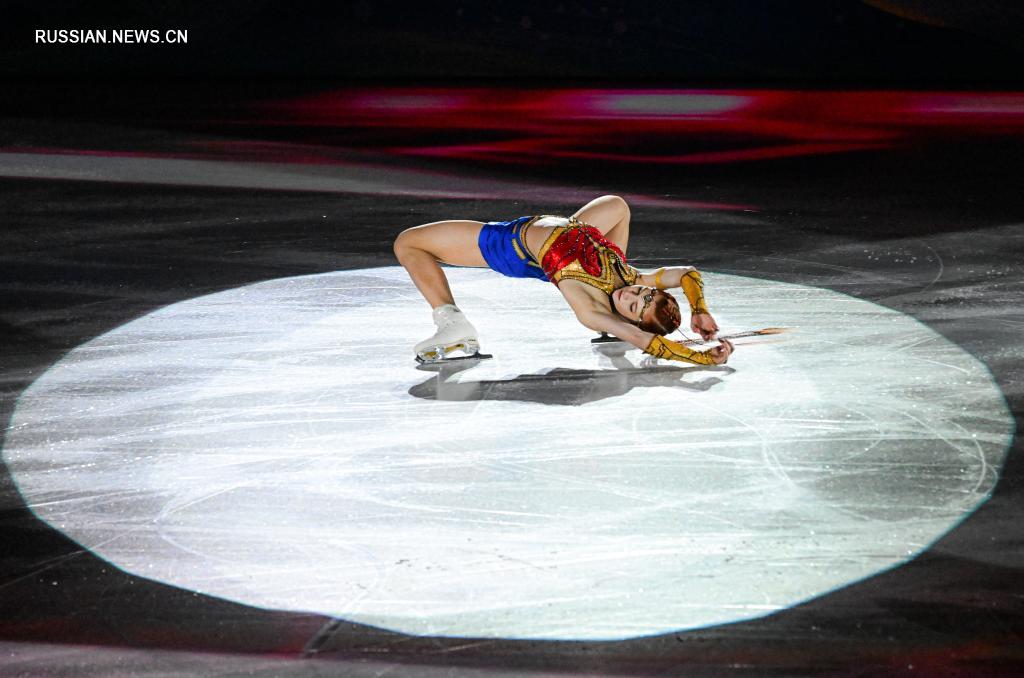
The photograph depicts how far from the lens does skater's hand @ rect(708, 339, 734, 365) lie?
13.8 ft

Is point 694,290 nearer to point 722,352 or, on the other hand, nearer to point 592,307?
point 722,352

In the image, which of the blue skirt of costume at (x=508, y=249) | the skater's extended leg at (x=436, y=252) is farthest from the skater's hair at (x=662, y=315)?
the skater's extended leg at (x=436, y=252)

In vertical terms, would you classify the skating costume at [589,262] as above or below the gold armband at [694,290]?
above

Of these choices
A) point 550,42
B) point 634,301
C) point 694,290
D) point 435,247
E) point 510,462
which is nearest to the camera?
point 510,462

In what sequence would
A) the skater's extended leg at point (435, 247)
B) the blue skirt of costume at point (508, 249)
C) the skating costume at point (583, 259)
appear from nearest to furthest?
the skating costume at point (583, 259)
the blue skirt of costume at point (508, 249)
the skater's extended leg at point (435, 247)

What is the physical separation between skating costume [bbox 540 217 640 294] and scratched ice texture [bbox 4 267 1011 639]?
0.32 metres

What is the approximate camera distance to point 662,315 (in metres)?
4.21

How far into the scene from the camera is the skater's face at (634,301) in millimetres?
4227

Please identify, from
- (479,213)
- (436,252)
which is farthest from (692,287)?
(479,213)

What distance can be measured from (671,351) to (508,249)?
836 mm

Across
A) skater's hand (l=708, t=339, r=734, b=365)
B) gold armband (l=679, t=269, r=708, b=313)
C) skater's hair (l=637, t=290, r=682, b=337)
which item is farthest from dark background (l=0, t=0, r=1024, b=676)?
skater's hair (l=637, t=290, r=682, b=337)

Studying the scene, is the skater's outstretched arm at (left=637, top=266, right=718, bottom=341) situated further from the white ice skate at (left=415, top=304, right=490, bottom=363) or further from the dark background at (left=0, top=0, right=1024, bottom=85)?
the dark background at (left=0, top=0, right=1024, bottom=85)

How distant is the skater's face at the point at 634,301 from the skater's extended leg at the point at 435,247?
719 millimetres

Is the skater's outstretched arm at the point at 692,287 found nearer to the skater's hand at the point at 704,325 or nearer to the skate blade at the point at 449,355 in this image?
the skater's hand at the point at 704,325
